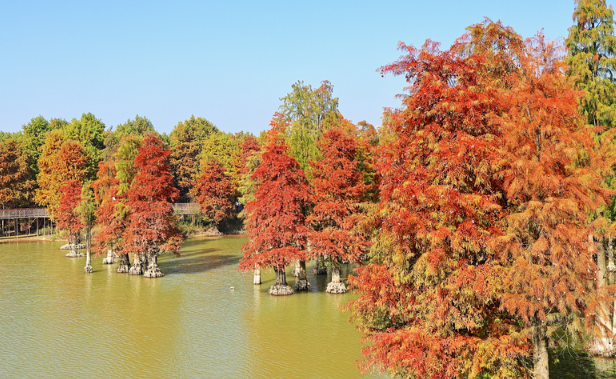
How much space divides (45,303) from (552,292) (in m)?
28.9

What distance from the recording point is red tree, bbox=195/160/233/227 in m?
70.6

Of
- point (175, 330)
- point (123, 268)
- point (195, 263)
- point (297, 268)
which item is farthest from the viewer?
point (195, 263)

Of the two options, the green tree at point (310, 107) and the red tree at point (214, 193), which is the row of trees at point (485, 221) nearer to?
the green tree at point (310, 107)

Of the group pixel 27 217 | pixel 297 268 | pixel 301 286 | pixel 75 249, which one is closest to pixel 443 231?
pixel 301 286

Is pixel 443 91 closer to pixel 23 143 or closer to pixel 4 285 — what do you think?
pixel 4 285

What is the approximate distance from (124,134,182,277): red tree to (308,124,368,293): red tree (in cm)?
1326

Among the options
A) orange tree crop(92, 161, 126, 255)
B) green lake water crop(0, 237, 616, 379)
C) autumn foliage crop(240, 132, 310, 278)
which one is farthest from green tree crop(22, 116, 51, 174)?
autumn foliage crop(240, 132, 310, 278)

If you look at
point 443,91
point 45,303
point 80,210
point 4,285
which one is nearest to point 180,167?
point 80,210

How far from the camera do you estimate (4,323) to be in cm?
2617

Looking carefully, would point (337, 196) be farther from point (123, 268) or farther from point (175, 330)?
point (123, 268)

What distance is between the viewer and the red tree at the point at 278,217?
2988cm

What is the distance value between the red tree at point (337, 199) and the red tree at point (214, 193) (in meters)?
40.5

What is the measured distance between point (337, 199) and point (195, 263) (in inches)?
807

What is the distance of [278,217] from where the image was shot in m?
30.4
